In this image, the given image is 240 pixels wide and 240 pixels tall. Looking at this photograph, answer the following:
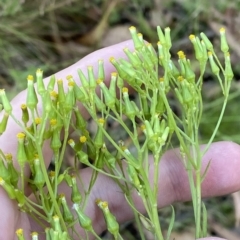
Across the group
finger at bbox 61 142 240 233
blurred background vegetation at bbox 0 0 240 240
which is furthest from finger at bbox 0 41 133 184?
blurred background vegetation at bbox 0 0 240 240

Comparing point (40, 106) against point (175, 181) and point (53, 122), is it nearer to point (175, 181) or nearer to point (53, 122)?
point (53, 122)

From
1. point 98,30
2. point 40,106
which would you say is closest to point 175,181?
point 40,106

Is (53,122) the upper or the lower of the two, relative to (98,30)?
lower

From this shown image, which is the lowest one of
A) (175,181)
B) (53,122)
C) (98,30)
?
(175,181)

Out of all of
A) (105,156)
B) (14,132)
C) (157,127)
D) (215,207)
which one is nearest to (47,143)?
(14,132)

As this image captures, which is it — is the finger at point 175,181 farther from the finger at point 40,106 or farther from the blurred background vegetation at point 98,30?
the blurred background vegetation at point 98,30

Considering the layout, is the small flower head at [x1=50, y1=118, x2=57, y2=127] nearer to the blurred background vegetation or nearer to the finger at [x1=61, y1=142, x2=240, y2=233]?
the finger at [x1=61, y1=142, x2=240, y2=233]

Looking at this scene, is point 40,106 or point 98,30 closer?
point 40,106
